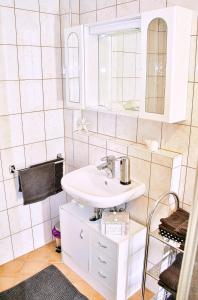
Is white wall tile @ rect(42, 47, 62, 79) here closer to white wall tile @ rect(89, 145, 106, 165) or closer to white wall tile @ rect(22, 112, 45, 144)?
white wall tile @ rect(22, 112, 45, 144)

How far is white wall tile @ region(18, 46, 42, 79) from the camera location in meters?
1.98

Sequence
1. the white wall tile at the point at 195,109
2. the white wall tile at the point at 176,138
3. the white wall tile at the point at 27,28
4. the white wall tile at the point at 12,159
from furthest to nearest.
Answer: the white wall tile at the point at 12,159 < the white wall tile at the point at 27,28 < the white wall tile at the point at 176,138 < the white wall tile at the point at 195,109

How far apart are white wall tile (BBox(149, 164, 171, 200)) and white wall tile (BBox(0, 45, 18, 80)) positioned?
1189 mm

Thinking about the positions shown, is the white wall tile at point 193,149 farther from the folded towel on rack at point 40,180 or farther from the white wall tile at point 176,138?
the folded towel on rack at point 40,180

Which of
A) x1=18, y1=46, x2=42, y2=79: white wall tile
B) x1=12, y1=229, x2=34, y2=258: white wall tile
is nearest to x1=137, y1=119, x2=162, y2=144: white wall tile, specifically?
x1=18, y1=46, x2=42, y2=79: white wall tile

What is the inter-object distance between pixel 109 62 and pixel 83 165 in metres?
0.84

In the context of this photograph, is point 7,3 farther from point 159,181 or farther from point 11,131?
point 159,181

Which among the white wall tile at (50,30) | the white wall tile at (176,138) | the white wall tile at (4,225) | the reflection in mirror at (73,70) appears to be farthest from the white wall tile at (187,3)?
the white wall tile at (4,225)

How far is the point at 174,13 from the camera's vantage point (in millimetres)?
1317

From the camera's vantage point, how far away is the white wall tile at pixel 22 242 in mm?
2246

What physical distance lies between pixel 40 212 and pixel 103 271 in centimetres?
80

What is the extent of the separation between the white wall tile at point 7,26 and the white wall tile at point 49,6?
9.8 inches

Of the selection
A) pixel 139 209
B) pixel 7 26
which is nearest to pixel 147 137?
pixel 139 209

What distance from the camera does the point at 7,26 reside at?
186cm
